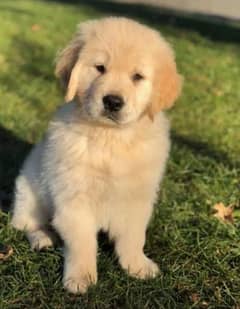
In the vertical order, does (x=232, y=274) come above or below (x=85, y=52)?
below

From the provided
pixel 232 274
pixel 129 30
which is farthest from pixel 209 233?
pixel 129 30

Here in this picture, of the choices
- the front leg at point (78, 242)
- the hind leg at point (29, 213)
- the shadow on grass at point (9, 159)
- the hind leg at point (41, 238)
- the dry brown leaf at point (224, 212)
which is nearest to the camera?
the front leg at point (78, 242)

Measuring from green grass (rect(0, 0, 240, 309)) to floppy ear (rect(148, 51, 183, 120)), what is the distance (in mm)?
873

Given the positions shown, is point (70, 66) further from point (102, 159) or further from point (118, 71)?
point (102, 159)

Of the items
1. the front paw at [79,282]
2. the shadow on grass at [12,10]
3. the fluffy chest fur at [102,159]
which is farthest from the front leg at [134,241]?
the shadow on grass at [12,10]

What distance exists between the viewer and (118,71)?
3.03m

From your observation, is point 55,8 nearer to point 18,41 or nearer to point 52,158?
point 18,41

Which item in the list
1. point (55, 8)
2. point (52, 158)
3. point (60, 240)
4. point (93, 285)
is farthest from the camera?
point (55, 8)

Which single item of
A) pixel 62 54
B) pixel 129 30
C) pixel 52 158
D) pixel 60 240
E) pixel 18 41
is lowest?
pixel 18 41

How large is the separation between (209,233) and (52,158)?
3.69 ft

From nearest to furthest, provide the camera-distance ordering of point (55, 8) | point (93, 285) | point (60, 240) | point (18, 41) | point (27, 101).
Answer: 1. point (93, 285)
2. point (60, 240)
3. point (27, 101)
4. point (18, 41)
5. point (55, 8)

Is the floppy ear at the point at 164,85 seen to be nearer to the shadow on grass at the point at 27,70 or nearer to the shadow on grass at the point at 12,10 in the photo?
the shadow on grass at the point at 27,70

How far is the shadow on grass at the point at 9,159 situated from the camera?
4164 millimetres

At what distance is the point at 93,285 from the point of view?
3.03m
